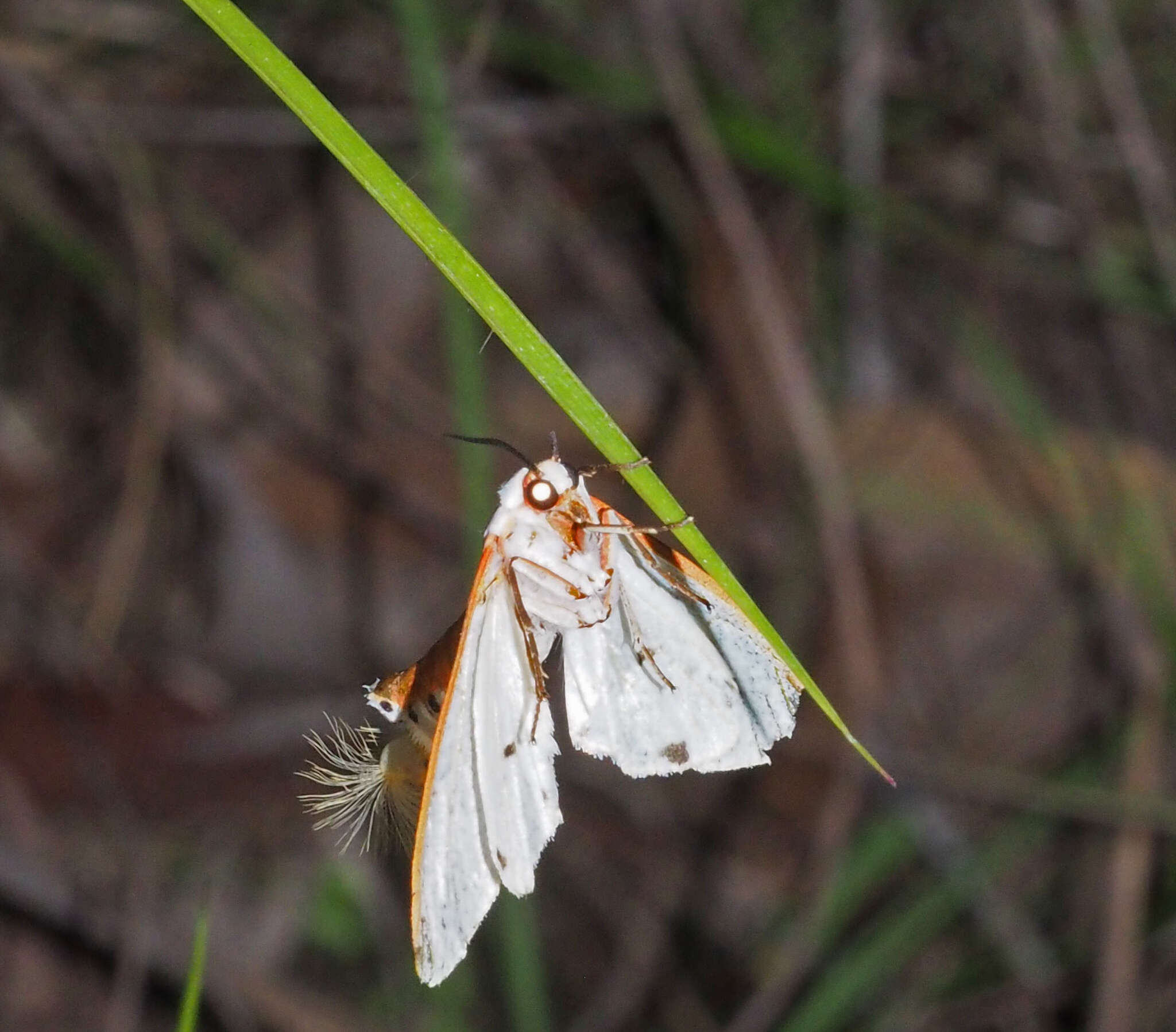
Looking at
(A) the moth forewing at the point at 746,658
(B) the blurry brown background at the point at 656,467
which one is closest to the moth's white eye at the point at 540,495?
(A) the moth forewing at the point at 746,658

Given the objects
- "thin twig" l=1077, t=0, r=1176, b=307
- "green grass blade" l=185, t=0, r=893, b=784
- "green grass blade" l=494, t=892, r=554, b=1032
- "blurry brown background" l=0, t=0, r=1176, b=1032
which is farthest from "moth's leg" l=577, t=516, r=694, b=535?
"thin twig" l=1077, t=0, r=1176, b=307

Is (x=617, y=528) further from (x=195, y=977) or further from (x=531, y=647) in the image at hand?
(x=195, y=977)

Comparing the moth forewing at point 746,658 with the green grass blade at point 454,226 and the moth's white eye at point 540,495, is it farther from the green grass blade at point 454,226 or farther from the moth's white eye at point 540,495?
the green grass blade at point 454,226

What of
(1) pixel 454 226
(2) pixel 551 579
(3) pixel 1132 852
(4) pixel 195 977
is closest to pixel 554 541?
(2) pixel 551 579

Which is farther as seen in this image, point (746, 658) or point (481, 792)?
point (746, 658)

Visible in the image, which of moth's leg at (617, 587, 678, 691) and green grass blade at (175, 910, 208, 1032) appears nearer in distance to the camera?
green grass blade at (175, 910, 208, 1032)

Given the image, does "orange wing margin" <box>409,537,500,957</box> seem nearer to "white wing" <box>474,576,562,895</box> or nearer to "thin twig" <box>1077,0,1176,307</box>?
"white wing" <box>474,576,562,895</box>

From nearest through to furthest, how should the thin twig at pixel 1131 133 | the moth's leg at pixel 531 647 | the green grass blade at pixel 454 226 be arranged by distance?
the moth's leg at pixel 531 647 < the green grass blade at pixel 454 226 < the thin twig at pixel 1131 133
